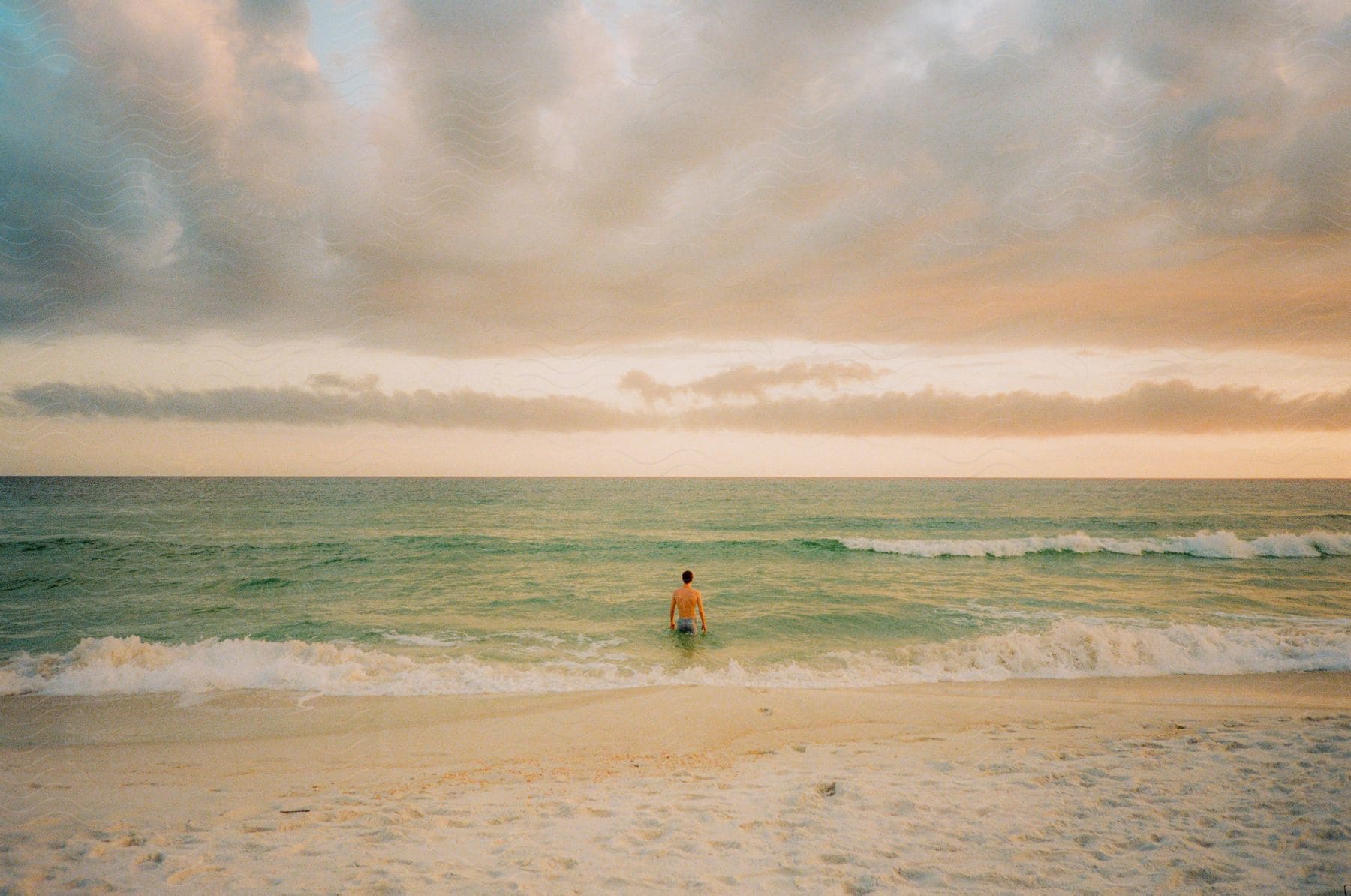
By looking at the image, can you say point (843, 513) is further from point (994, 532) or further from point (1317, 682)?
point (1317, 682)

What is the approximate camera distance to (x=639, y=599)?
16.1 metres

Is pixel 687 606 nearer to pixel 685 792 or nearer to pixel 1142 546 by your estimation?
pixel 685 792

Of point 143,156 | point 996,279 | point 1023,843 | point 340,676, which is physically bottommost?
point 340,676

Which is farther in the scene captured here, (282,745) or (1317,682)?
(1317,682)

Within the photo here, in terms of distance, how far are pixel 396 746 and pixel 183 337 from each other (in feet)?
18.1

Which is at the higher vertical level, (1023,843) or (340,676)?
(1023,843)

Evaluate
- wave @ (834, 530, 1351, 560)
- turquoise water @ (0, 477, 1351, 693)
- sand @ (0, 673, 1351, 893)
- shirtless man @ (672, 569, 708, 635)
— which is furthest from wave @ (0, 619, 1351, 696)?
wave @ (834, 530, 1351, 560)

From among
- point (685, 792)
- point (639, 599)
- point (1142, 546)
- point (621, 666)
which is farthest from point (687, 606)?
point (1142, 546)

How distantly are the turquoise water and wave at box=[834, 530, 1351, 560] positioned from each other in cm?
12

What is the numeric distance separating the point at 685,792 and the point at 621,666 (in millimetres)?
5618

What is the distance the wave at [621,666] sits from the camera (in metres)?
9.38

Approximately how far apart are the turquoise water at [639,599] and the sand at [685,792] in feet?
4.15

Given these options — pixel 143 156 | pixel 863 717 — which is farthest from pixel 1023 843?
pixel 143 156

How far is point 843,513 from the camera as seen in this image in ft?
123
